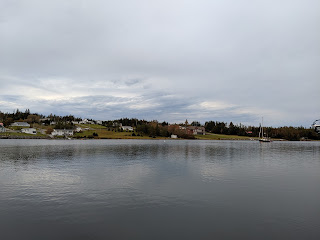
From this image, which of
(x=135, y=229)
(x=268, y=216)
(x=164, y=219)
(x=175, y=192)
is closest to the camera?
(x=135, y=229)

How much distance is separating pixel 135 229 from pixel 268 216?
966 centimetres

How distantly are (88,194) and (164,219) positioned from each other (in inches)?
357

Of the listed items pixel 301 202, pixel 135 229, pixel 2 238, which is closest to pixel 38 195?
pixel 2 238

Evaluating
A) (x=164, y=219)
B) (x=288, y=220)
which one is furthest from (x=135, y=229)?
(x=288, y=220)

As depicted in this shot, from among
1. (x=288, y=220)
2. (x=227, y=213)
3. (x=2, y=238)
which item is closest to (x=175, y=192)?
(x=227, y=213)

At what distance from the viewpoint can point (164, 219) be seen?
15.8 m

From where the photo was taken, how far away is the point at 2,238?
502 inches

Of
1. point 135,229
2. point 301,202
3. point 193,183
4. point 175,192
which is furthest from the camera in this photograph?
point 193,183

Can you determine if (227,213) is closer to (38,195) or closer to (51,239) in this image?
(51,239)

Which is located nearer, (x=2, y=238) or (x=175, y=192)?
(x=2, y=238)

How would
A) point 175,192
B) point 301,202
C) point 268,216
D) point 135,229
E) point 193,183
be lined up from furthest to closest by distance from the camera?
1. point 193,183
2. point 175,192
3. point 301,202
4. point 268,216
5. point 135,229

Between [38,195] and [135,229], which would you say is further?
[38,195]

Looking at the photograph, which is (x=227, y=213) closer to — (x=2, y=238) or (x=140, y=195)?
(x=140, y=195)

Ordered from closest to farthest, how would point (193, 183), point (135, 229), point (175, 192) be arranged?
point (135, 229), point (175, 192), point (193, 183)
